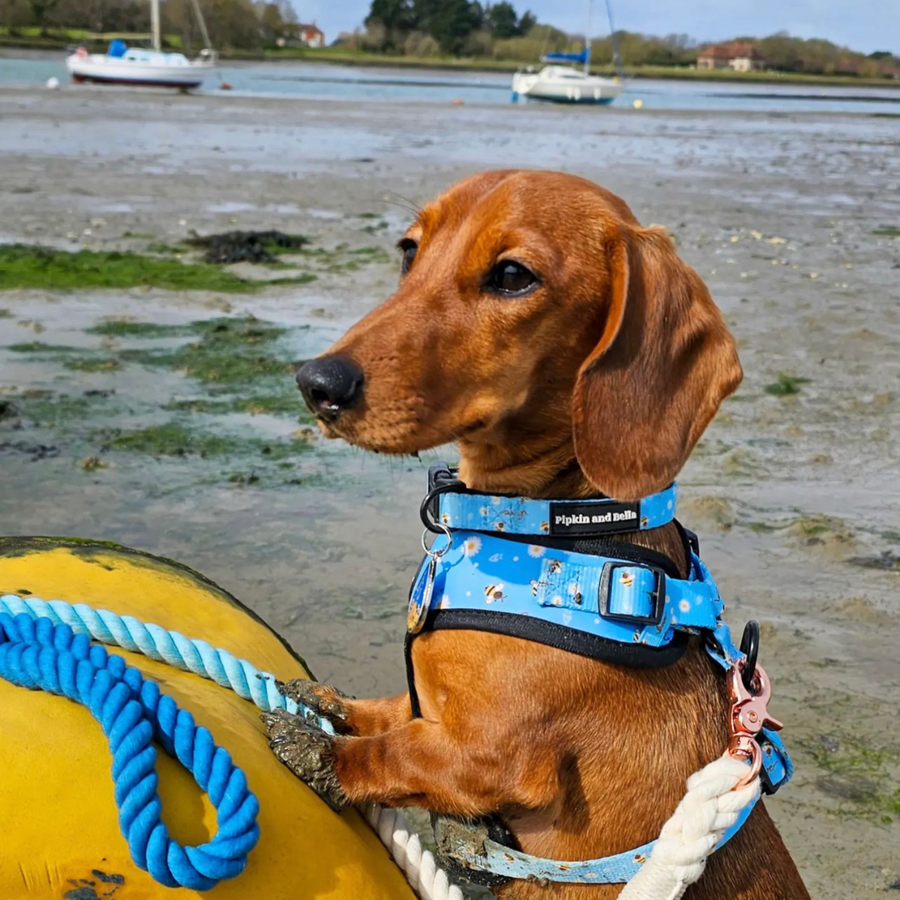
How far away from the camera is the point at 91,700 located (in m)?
2.06

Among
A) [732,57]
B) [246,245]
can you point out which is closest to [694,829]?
[246,245]

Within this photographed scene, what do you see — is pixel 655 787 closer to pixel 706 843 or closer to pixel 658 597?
pixel 706 843

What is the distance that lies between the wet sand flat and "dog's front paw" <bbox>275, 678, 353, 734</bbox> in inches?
55.5

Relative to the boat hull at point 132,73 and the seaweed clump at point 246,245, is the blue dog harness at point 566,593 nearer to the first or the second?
the seaweed clump at point 246,245

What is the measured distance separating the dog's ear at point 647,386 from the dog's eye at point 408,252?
0.57 meters

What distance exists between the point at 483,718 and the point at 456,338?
770 mm

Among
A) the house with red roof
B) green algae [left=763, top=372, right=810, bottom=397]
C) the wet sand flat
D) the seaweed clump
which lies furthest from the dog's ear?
the house with red roof

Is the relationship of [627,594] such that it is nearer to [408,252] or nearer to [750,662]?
[750,662]

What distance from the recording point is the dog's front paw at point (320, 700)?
264 centimetres

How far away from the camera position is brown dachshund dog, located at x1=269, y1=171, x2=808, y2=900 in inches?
89.9

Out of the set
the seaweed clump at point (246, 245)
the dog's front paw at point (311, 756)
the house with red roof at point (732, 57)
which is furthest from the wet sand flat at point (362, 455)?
the house with red roof at point (732, 57)

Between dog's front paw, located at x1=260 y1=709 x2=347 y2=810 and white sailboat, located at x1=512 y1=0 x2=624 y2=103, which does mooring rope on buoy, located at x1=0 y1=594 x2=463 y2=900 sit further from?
white sailboat, located at x1=512 y1=0 x2=624 y2=103

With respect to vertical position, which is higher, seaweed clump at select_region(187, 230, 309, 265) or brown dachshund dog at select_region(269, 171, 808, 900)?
brown dachshund dog at select_region(269, 171, 808, 900)

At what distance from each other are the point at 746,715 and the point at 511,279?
1.02 m
